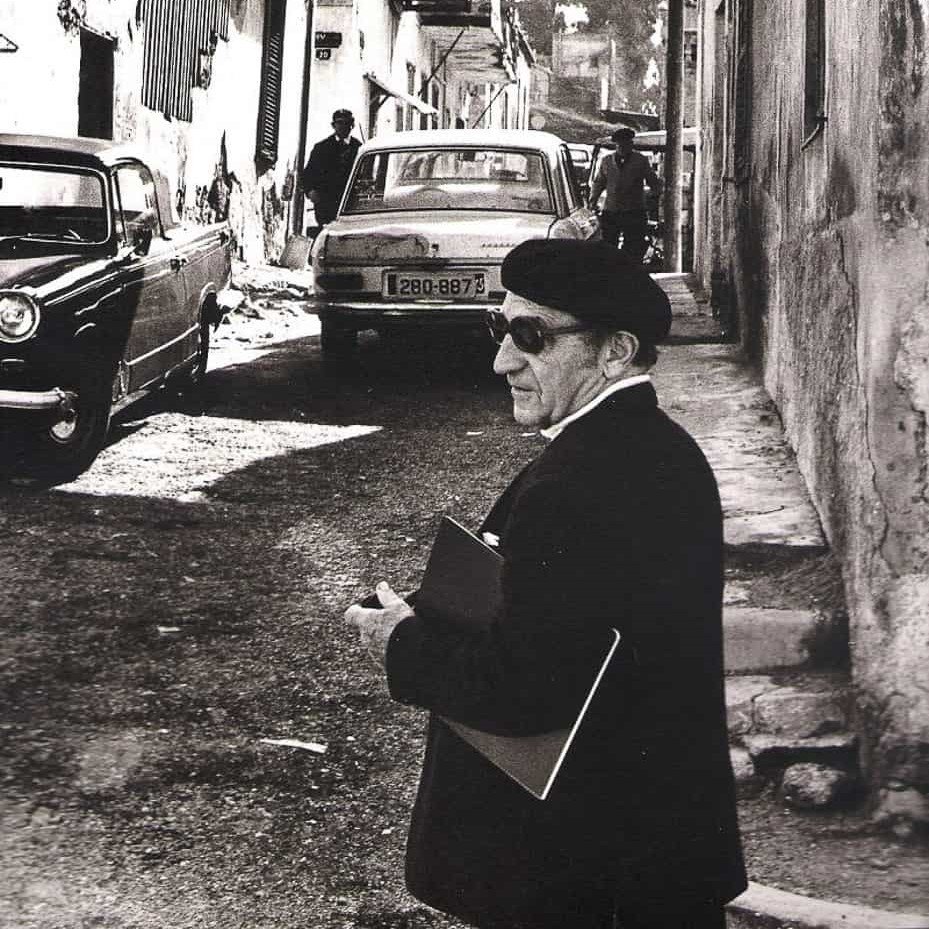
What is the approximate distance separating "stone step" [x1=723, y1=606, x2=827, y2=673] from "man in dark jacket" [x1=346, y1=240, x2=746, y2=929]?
7.13 ft

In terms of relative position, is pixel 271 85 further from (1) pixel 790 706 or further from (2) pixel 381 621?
(2) pixel 381 621

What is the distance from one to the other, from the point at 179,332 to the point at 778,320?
11.1ft

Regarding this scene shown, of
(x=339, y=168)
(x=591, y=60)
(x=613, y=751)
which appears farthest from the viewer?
(x=591, y=60)

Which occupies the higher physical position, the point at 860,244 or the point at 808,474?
the point at 860,244

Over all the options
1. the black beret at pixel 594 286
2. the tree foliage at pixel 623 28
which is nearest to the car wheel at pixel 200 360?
the black beret at pixel 594 286

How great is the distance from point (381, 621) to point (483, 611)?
0.14 metres

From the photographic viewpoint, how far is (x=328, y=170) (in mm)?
13758

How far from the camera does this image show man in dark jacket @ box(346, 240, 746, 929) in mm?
1740

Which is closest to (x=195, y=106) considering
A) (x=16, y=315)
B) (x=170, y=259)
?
(x=170, y=259)

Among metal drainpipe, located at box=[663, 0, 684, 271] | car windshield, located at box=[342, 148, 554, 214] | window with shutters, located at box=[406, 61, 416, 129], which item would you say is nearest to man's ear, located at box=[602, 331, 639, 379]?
car windshield, located at box=[342, 148, 554, 214]

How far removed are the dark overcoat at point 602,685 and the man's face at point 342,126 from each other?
12.2m

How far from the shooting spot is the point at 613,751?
5.89 feet

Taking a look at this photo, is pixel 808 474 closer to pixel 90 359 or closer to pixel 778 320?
pixel 778 320

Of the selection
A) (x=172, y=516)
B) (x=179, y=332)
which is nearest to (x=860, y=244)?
(x=172, y=516)
